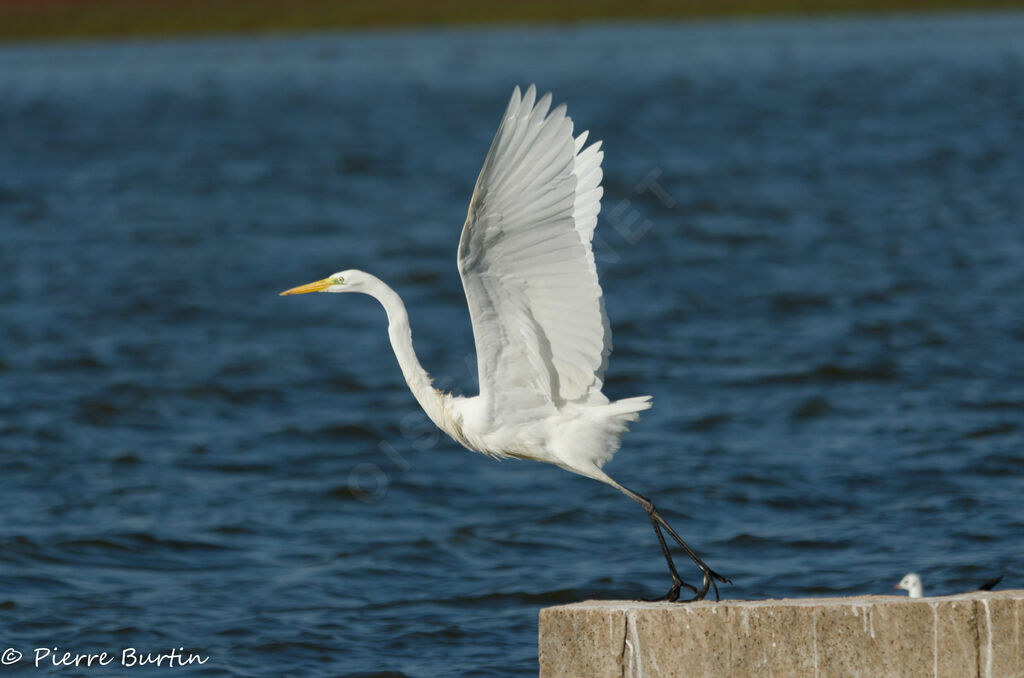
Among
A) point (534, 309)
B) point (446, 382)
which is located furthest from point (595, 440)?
point (446, 382)

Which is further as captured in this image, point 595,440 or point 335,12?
point 335,12

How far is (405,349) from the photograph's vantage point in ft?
22.5

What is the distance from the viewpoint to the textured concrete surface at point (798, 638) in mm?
5766

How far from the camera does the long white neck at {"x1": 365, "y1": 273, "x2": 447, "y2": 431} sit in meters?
6.83

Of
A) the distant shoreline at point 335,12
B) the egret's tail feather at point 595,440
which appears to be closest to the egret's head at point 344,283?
the egret's tail feather at point 595,440

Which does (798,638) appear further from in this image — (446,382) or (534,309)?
(446,382)

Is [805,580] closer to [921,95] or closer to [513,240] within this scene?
[513,240]

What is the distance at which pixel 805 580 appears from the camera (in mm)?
9625

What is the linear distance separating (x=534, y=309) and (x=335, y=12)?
56.9 meters

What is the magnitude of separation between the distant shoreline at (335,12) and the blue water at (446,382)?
2335 centimetres

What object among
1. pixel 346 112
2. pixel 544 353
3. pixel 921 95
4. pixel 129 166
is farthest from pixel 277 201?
pixel 544 353

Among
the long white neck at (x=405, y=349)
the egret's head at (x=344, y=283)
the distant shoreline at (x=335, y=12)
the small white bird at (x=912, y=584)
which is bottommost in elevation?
the small white bird at (x=912, y=584)

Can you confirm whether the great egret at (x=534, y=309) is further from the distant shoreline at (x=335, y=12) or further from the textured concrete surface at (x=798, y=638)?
the distant shoreline at (x=335, y=12)

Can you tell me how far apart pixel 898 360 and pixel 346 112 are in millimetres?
27013
